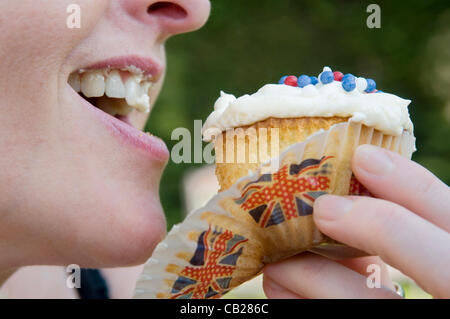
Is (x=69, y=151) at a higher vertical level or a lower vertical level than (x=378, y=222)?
higher

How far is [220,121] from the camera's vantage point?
1.02m

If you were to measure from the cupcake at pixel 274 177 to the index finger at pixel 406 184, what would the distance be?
4 cm

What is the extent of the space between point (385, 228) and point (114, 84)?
721 millimetres

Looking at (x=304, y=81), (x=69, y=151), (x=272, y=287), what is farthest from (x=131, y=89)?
(x=272, y=287)

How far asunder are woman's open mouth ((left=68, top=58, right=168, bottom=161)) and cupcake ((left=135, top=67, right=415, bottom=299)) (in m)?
0.20

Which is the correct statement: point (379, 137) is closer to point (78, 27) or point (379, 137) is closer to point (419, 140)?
point (78, 27)

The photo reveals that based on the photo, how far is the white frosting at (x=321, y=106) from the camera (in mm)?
937

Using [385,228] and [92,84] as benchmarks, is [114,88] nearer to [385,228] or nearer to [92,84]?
[92,84]

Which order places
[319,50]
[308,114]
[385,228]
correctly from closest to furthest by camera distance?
1. [385,228]
2. [308,114]
3. [319,50]

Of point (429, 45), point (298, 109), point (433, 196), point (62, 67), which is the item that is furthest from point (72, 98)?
point (429, 45)

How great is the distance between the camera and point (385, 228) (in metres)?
0.84

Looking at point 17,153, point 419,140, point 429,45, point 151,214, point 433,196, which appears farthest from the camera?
point 429,45

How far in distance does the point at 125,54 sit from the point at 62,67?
175 mm

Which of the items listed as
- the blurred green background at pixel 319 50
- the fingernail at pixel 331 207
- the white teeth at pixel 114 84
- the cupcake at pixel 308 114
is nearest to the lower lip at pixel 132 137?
the white teeth at pixel 114 84
